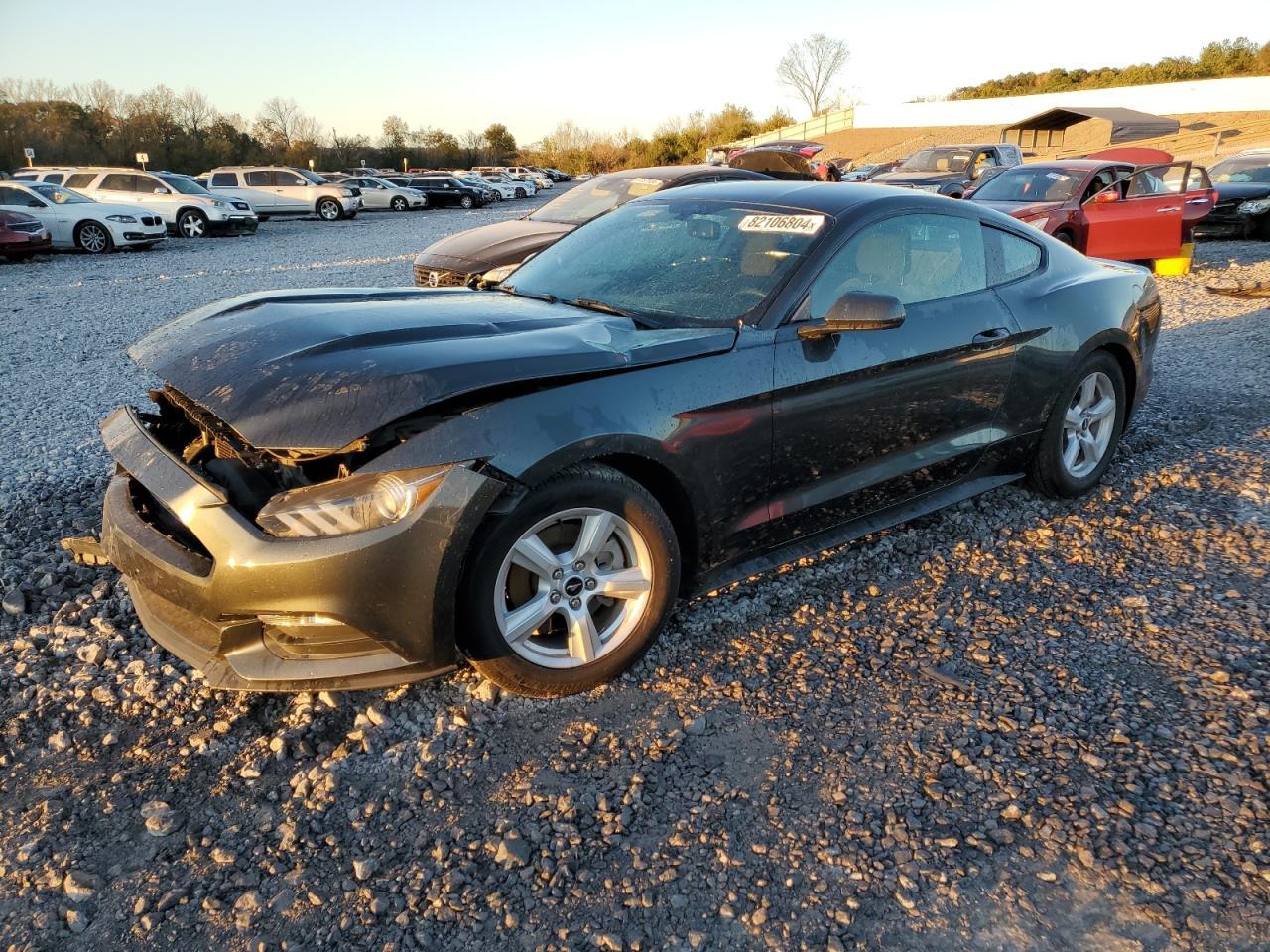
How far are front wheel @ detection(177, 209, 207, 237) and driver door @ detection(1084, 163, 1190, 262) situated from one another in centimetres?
1896

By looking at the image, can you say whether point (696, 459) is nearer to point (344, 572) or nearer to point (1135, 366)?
point (344, 572)

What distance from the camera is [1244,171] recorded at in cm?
1522

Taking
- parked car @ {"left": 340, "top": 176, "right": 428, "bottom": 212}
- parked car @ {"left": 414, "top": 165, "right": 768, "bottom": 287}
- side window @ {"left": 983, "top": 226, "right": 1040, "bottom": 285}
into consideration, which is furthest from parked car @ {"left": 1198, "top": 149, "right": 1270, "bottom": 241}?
parked car @ {"left": 340, "top": 176, "right": 428, "bottom": 212}

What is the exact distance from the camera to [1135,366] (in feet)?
14.8

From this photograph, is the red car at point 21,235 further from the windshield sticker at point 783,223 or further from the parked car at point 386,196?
the parked car at point 386,196

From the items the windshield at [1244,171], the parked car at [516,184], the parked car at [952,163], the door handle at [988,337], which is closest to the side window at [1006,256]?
A: the door handle at [988,337]

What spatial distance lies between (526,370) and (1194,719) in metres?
2.29

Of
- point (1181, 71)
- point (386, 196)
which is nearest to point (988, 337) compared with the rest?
point (386, 196)

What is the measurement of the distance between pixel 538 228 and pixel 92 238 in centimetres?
1298

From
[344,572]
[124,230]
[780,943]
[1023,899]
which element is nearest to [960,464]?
[1023,899]

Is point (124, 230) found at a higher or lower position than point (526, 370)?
higher

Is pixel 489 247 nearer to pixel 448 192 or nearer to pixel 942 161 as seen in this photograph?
pixel 942 161

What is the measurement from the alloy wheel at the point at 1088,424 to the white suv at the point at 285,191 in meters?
27.8

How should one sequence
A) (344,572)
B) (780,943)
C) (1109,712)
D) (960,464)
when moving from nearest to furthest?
(780,943)
(344,572)
(1109,712)
(960,464)
